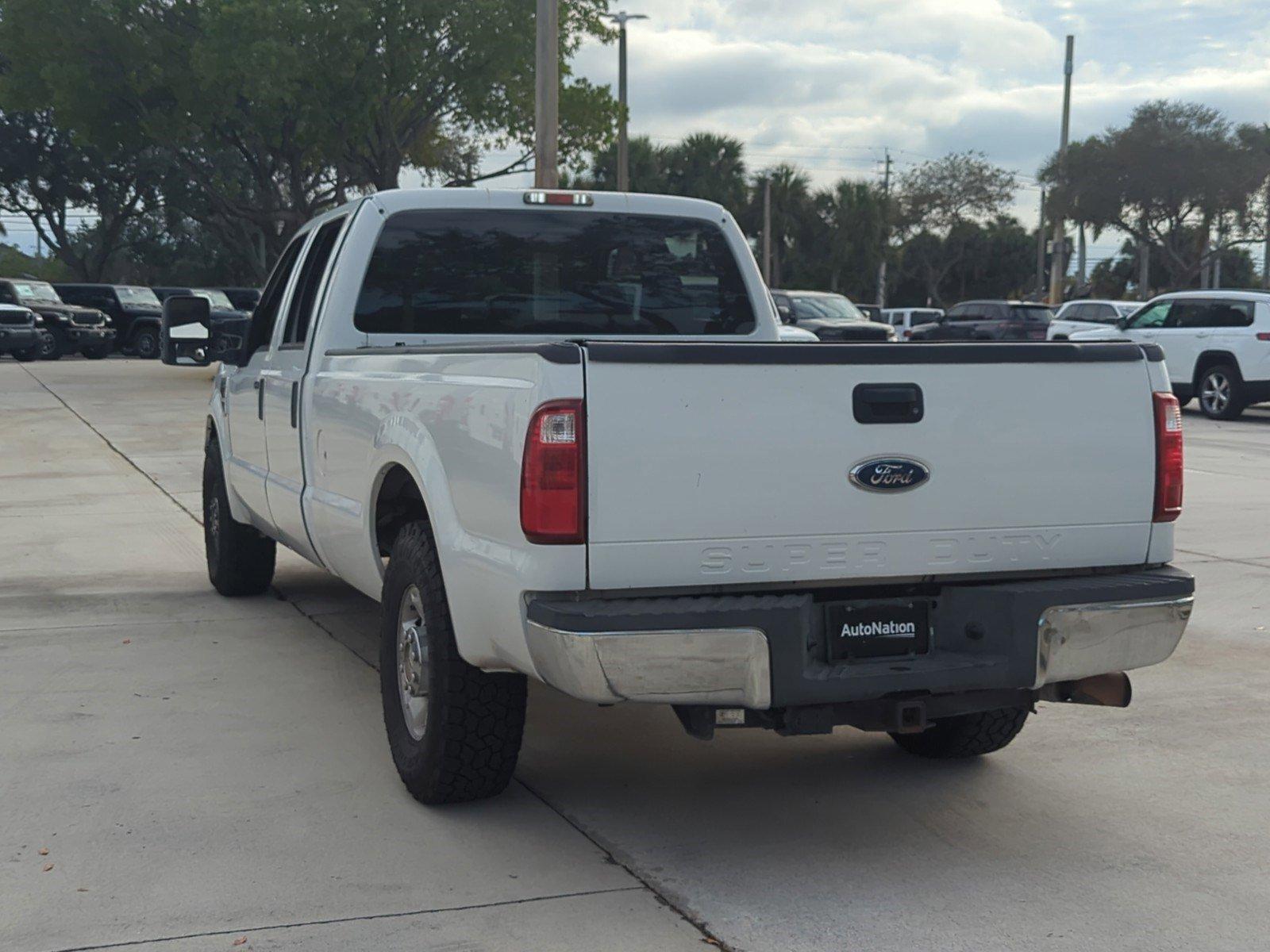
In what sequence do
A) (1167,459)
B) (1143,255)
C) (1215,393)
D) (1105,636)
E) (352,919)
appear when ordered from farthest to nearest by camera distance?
1. (1143,255)
2. (1215,393)
3. (1167,459)
4. (1105,636)
5. (352,919)

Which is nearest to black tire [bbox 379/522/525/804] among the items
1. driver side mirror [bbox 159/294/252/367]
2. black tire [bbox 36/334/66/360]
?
driver side mirror [bbox 159/294/252/367]

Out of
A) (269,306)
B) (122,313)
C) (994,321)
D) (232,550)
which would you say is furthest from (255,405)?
(122,313)

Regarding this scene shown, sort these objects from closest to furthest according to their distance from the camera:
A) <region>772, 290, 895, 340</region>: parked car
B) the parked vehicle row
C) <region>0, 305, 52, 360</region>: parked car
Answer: <region>772, 290, 895, 340</region>: parked car < <region>0, 305, 52, 360</region>: parked car < the parked vehicle row

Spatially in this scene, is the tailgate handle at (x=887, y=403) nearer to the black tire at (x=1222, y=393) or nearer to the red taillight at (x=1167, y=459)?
the red taillight at (x=1167, y=459)

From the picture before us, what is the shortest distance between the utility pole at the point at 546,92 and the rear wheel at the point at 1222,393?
9791mm

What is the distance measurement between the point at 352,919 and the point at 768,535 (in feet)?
4.64

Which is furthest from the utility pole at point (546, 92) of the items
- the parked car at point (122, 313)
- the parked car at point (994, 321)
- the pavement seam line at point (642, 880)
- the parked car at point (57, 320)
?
the parked car at point (122, 313)

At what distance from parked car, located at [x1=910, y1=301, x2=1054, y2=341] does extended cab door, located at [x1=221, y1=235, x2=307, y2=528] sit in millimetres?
24630

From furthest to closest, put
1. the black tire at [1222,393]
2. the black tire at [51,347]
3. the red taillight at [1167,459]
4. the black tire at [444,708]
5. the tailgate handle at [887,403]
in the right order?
the black tire at [51,347] → the black tire at [1222,393] → the black tire at [444,708] → the red taillight at [1167,459] → the tailgate handle at [887,403]

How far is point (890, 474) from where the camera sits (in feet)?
13.2

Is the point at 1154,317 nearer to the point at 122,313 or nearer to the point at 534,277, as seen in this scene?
the point at 534,277

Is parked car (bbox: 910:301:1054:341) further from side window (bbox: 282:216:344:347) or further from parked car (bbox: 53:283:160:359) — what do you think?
side window (bbox: 282:216:344:347)

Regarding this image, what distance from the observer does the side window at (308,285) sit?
638 cm

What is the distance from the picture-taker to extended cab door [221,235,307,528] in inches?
269
